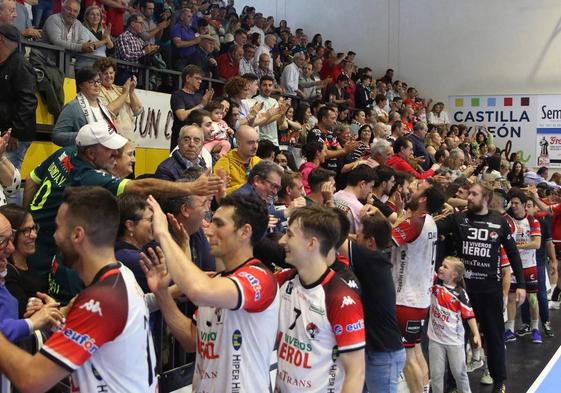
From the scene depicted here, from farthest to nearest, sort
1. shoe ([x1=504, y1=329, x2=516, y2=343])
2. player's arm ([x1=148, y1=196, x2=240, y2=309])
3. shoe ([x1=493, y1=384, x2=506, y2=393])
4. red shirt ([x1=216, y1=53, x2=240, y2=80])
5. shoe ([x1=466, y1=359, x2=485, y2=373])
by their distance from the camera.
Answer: red shirt ([x1=216, y1=53, x2=240, y2=80]), shoe ([x1=504, y1=329, x2=516, y2=343]), shoe ([x1=466, y1=359, x2=485, y2=373]), shoe ([x1=493, y1=384, x2=506, y2=393]), player's arm ([x1=148, y1=196, x2=240, y2=309])

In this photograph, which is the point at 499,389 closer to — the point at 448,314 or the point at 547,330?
the point at 448,314

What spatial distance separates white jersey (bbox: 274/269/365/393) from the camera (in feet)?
11.6

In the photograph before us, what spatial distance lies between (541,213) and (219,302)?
906 centimetres

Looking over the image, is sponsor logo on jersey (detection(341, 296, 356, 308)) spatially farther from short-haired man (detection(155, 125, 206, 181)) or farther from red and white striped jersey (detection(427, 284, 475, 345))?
red and white striped jersey (detection(427, 284, 475, 345))

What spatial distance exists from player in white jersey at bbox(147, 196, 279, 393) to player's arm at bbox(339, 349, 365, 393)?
1.31 feet

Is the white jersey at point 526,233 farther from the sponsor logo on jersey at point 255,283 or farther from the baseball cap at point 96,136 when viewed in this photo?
the sponsor logo on jersey at point 255,283

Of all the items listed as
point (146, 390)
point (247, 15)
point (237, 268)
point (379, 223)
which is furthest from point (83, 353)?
point (247, 15)

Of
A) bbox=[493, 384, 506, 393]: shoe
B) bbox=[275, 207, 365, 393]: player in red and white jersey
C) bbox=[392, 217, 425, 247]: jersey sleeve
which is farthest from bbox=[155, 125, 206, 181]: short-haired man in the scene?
bbox=[493, 384, 506, 393]: shoe

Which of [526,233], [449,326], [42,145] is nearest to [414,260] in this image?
[449,326]

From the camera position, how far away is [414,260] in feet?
20.5

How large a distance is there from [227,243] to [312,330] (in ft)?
2.14

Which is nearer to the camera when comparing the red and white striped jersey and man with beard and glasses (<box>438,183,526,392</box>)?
the red and white striped jersey

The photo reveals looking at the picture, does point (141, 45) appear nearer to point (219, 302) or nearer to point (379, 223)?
point (379, 223)

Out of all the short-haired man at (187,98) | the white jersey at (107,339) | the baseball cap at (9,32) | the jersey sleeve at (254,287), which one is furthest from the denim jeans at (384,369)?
the short-haired man at (187,98)
